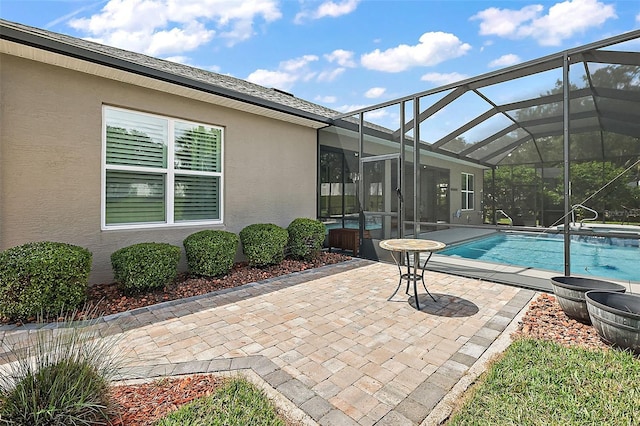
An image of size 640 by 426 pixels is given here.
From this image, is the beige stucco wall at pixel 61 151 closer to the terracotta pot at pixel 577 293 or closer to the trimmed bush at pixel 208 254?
the trimmed bush at pixel 208 254

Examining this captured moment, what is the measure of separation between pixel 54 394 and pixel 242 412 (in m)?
1.12

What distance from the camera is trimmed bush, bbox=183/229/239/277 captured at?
5305 mm

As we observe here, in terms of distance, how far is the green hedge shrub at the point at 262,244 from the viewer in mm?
6090

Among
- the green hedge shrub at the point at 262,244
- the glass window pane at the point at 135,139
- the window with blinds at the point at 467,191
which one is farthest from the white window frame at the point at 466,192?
the glass window pane at the point at 135,139

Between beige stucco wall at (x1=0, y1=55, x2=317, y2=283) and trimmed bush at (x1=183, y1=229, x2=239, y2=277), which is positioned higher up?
beige stucco wall at (x1=0, y1=55, x2=317, y2=283)

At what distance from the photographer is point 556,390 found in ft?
7.48

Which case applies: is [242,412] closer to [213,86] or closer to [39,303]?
[39,303]

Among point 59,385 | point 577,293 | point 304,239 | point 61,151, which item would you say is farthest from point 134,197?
point 577,293

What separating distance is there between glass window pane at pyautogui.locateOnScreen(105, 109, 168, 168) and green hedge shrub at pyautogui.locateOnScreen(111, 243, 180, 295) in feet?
5.42

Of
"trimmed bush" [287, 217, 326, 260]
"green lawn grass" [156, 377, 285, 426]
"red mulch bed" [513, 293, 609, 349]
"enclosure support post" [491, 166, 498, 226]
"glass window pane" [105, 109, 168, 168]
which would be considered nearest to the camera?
"green lawn grass" [156, 377, 285, 426]

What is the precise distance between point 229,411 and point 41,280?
3.14 m

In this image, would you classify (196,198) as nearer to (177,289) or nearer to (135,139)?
(135,139)

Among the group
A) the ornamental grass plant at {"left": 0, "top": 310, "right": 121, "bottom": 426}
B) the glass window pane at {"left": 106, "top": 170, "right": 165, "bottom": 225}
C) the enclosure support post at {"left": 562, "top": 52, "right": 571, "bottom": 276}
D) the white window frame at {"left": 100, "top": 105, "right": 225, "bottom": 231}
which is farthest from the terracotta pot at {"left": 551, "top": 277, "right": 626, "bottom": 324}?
the glass window pane at {"left": 106, "top": 170, "right": 165, "bottom": 225}

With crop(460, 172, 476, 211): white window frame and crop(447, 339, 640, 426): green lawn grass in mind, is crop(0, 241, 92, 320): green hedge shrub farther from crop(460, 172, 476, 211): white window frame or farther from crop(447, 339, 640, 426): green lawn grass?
crop(460, 172, 476, 211): white window frame
